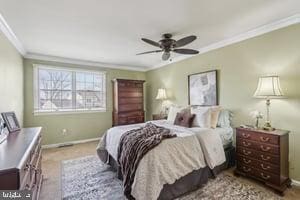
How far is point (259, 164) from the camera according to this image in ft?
8.09

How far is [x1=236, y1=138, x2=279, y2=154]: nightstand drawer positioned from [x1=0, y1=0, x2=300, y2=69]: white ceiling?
1945 mm

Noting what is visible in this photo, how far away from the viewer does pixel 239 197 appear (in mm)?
2129

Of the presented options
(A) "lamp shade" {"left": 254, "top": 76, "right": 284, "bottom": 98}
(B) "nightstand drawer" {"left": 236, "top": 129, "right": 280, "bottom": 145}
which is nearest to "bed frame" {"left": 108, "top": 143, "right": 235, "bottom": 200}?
(B) "nightstand drawer" {"left": 236, "top": 129, "right": 280, "bottom": 145}

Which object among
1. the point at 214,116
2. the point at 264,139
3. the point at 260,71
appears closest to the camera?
the point at 264,139

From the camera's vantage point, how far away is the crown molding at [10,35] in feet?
8.26

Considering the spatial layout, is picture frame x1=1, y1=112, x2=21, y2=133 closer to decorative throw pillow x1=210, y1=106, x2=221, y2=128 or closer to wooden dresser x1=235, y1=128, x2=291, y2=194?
decorative throw pillow x1=210, y1=106, x2=221, y2=128

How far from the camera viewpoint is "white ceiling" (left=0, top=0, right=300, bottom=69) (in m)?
2.10

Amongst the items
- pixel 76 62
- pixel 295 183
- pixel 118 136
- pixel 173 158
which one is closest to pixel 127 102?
pixel 76 62

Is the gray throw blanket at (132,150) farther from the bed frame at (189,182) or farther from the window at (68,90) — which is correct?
the window at (68,90)

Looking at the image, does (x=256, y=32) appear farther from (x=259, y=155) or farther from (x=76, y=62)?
(x=76, y=62)

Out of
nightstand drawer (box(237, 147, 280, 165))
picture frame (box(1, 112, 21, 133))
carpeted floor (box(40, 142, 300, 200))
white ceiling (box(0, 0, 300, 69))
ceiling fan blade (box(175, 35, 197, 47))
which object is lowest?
carpeted floor (box(40, 142, 300, 200))

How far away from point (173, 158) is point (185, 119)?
1.22 metres

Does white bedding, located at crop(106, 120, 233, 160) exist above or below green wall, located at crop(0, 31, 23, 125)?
below

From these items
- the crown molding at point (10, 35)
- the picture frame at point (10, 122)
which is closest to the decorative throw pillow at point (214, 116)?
the picture frame at point (10, 122)
